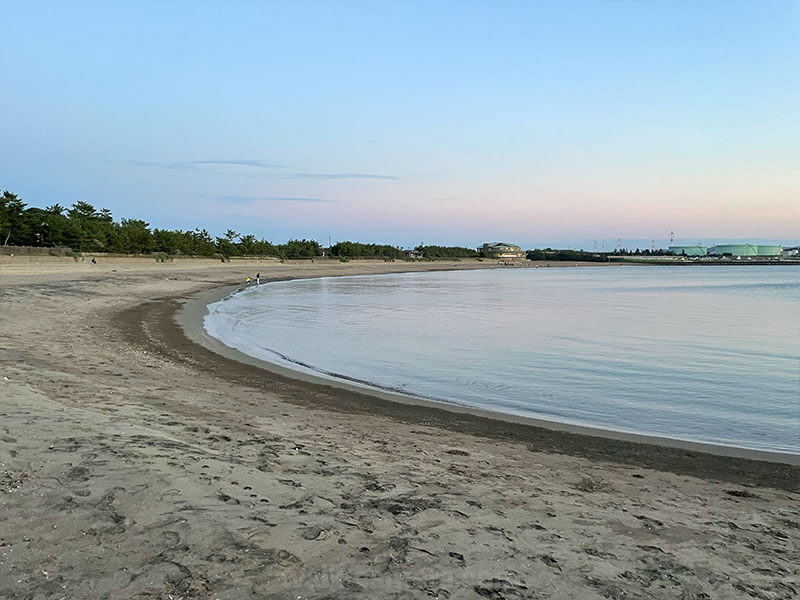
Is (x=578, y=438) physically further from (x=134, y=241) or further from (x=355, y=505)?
(x=134, y=241)

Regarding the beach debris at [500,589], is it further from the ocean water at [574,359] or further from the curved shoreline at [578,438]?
the ocean water at [574,359]

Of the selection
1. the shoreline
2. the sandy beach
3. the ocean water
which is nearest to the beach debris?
the sandy beach

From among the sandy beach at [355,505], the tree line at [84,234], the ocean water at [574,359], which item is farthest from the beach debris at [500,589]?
the tree line at [84,234]

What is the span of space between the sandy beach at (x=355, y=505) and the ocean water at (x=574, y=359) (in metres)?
2.41

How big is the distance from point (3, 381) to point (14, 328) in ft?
27.9

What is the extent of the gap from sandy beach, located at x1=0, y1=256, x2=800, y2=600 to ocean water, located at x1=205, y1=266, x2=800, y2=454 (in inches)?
95.1

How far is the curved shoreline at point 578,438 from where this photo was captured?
738 cm

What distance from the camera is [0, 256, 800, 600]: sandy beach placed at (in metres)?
3.75

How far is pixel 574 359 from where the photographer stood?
17.1 metres

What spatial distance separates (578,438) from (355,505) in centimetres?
476

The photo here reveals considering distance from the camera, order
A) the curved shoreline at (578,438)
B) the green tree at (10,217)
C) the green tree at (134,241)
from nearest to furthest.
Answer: the curved shoreline at (578,438)
the green tree at (10,217)
the green tree at (134,241)

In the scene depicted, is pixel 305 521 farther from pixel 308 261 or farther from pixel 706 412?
pixel 308 261

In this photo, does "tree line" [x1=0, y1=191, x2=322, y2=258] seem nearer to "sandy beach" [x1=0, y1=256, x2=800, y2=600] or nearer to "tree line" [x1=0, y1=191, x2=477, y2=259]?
"tree line" [x1=0, y1=191, x2=477, y2=259]

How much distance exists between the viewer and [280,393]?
1100 cm
